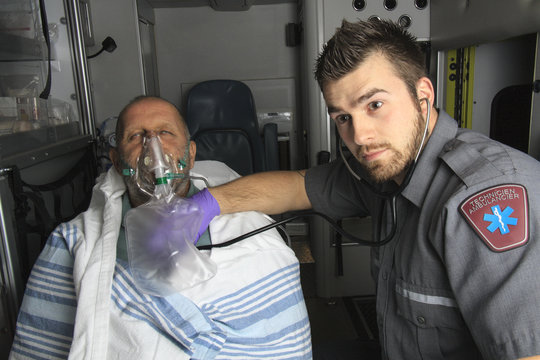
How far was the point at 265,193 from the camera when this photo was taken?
1483 millimetres

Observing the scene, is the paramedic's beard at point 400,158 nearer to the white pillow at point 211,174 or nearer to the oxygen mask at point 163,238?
the oxygen mask at point 163,238

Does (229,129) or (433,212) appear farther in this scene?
(229,129)

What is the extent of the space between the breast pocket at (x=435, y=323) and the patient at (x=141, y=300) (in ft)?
1.05

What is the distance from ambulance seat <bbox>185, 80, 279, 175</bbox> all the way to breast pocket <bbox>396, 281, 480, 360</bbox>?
1818 mm

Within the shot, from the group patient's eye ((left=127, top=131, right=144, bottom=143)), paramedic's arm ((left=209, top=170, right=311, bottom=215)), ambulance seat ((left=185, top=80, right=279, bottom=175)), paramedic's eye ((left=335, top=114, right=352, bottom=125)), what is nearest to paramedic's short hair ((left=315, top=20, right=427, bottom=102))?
paramedic's eye ((left=335, top=114, right=352, bottom=125))

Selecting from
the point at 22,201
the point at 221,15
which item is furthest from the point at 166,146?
the point at 221,15

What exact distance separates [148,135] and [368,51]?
0.77 metres

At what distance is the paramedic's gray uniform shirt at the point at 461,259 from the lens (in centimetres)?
78

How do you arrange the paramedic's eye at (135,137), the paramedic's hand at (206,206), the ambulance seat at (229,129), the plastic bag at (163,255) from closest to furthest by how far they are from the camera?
1. the plastic bag at (163,255)
2. the paramedic's hand at (206,206)
3. the paramedic's eye at (135,137)
4. the ambulance seat at (229,129)

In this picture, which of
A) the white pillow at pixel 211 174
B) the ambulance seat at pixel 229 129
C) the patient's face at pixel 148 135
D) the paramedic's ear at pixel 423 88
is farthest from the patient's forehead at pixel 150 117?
the ambulance seat at pixel 229 129

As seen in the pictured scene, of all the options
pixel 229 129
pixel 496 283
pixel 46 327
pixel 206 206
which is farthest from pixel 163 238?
pixel 229 129

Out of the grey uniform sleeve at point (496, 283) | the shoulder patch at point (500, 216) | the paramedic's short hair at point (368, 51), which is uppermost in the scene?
the paramedic's short hair at point (368, 51)

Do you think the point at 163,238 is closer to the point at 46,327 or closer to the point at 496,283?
the point at 46,327

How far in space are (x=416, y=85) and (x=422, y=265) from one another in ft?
1.57
